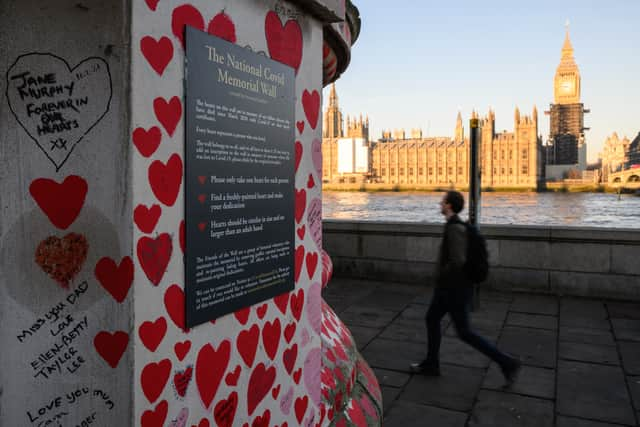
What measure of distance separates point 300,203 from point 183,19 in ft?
2.86

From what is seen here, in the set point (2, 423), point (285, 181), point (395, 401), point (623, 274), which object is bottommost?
point (395, 401)

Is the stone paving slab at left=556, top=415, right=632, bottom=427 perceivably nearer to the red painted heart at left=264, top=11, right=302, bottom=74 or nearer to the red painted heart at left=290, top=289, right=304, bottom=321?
the red painted heart at left=290, top=289, right=304, bottom=321

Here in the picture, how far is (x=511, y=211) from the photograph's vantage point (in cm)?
7331

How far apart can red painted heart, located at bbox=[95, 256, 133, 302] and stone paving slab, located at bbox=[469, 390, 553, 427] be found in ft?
10.6

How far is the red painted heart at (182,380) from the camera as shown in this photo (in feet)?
4.99

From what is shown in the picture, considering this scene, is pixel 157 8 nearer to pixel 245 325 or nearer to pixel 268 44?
pixel 268 44

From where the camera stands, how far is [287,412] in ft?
6.93

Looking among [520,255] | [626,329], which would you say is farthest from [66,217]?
[520,255]

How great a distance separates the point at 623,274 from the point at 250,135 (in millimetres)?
7618

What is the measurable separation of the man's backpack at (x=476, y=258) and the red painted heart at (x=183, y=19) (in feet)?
11.2

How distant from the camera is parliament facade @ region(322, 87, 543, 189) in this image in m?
113

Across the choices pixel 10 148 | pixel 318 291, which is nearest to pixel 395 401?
pixel 318 291

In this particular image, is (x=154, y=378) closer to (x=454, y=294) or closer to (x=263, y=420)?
(x=263, y=420)

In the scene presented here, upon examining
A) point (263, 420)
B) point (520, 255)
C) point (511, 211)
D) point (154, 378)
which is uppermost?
point (154, 378)
